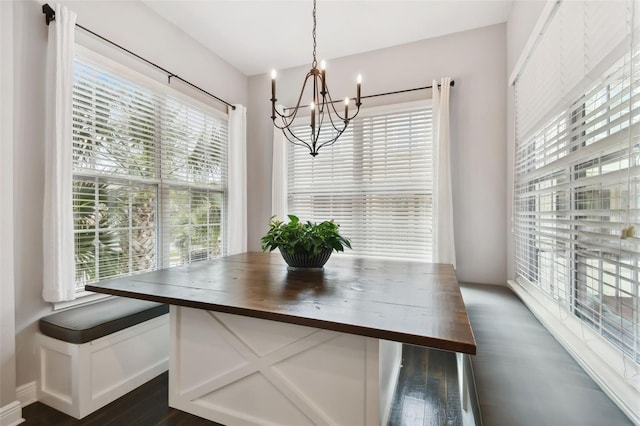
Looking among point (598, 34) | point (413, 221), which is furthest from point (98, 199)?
point (598, 34)

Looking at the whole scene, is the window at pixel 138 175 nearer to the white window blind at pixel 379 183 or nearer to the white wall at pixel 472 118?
the white window blind at pixel 379 183

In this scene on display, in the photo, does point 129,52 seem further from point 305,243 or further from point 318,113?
point 305,243

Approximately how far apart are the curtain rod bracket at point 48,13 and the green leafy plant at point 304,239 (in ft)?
6.31

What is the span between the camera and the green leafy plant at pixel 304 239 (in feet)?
6.00

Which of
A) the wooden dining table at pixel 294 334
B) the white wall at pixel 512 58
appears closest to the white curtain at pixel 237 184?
the wooden dining table at pixel 294 334

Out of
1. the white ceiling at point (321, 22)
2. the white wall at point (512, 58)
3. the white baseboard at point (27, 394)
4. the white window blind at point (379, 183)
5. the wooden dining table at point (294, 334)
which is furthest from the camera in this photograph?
the white window blind at point (379, 183)

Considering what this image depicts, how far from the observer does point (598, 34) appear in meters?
1.21

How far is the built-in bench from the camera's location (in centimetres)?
171

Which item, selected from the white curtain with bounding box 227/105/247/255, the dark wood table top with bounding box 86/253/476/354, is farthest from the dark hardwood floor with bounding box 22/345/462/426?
the white curtain with bounding box 227/105/247/255

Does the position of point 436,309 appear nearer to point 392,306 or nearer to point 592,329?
point 392,306

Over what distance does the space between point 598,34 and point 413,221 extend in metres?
2.04

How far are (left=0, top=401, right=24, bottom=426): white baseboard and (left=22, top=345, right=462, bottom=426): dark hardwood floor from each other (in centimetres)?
5

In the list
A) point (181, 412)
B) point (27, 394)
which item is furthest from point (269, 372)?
point (27, 394)

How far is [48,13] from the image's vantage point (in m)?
1.89
